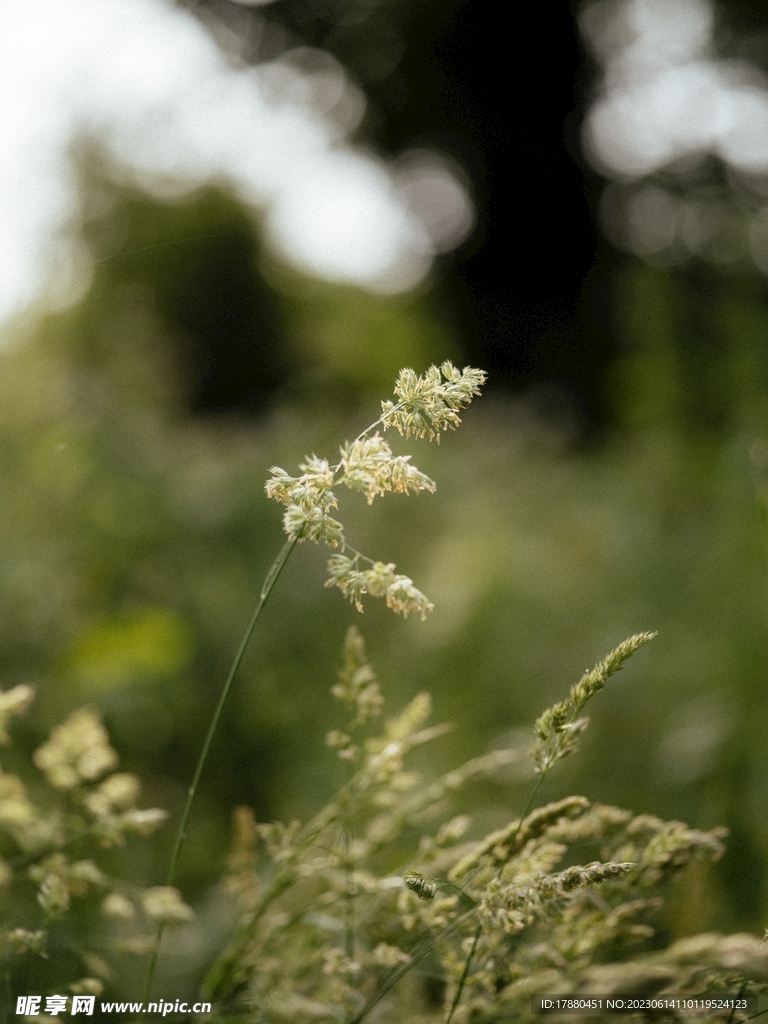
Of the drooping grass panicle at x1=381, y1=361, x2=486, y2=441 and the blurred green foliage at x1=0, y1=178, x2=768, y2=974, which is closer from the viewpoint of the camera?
the drooping grass panicle at x1=381, y1=361, x2=486, y2=441

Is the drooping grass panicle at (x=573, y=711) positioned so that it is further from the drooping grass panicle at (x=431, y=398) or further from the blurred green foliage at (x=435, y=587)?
the blurred green foliage at (x=435, y=587)

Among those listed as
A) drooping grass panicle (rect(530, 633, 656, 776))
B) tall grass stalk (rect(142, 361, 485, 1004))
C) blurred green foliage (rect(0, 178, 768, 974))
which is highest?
blurred green foliage (rect(0, 178, 768, 974))

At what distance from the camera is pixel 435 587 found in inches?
80.0

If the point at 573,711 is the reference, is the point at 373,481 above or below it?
above

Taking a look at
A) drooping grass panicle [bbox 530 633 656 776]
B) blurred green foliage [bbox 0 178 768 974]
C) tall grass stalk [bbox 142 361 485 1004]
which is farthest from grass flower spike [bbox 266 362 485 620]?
blurred green foliage [bbox 0 178 768 974]

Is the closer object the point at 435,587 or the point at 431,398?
the point at 431,398

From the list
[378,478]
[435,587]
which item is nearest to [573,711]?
[378,478]

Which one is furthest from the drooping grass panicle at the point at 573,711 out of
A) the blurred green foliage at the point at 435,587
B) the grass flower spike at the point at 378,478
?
the blurred green foliage at the point at 435,587

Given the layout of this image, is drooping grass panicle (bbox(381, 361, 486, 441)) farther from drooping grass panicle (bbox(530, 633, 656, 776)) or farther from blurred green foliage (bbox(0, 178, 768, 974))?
blurred green foliage (bbox(0, 178, 768, 974))

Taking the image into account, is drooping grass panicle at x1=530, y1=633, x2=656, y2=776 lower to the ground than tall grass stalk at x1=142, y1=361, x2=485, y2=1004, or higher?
lower

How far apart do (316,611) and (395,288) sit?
3507 mm

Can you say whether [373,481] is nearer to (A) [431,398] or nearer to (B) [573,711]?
(A) [431,398]

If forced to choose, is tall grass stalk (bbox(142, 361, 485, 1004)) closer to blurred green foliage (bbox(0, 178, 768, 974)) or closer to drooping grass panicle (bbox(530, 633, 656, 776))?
drooping grass panicle (bbox(530, 633, 656, 776))

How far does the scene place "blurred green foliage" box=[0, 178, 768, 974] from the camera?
1396 millimetres
